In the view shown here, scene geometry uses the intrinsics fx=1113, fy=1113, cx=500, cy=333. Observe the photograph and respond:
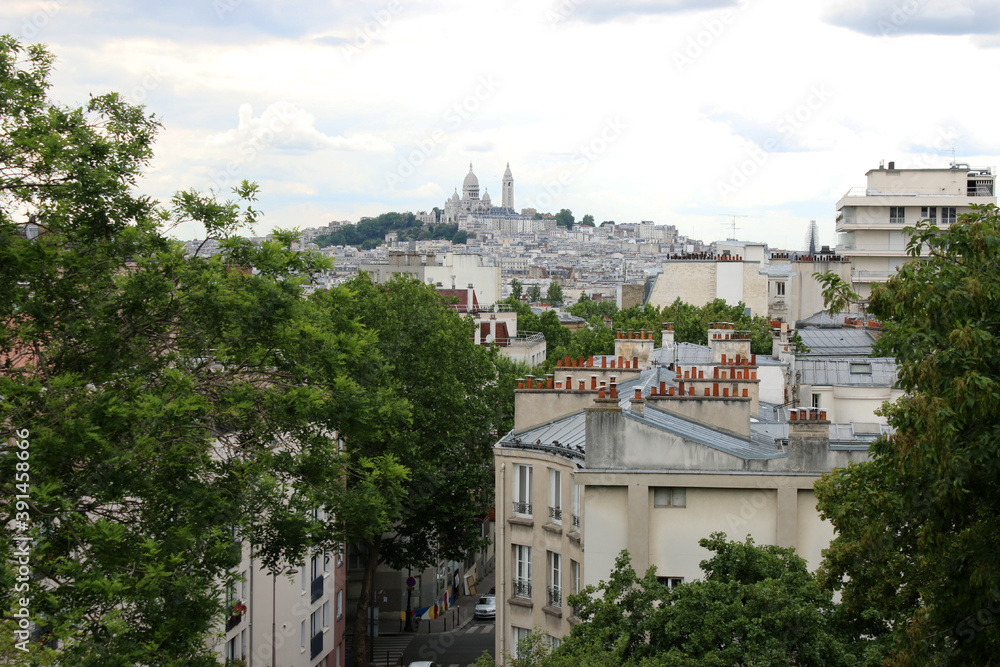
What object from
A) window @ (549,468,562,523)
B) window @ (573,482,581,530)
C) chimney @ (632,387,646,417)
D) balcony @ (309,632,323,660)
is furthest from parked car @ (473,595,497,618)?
chimney @ (632,387,646,417)

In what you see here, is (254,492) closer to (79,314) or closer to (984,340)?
(79,314)

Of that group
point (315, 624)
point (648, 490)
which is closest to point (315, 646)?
point (315, 624)

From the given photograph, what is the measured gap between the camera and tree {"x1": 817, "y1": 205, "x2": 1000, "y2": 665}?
10984 millimetres

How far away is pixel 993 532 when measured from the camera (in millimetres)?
11508

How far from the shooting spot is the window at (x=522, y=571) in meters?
24.9

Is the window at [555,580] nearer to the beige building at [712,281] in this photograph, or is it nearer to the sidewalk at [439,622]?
the sidewalk at [439,622]

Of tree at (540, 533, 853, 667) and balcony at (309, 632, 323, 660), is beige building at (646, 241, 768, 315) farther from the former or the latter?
tree at (540, 533, 853, 667)

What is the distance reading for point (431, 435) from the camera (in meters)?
40.8

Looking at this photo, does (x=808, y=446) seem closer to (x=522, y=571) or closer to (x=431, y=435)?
(x=522, y=571)

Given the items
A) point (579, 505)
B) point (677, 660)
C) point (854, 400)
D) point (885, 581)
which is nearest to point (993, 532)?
point (885, 581)

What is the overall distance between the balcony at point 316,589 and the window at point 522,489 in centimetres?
1287

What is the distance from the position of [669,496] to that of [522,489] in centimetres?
483

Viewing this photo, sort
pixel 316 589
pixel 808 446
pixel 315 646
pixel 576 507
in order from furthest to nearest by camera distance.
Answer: pixel 315 646
pixel 316 589
pixel 576 507
pixel 808 446

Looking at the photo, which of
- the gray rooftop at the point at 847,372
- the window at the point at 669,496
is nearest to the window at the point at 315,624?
the gray rooftop at the point at 847,372
